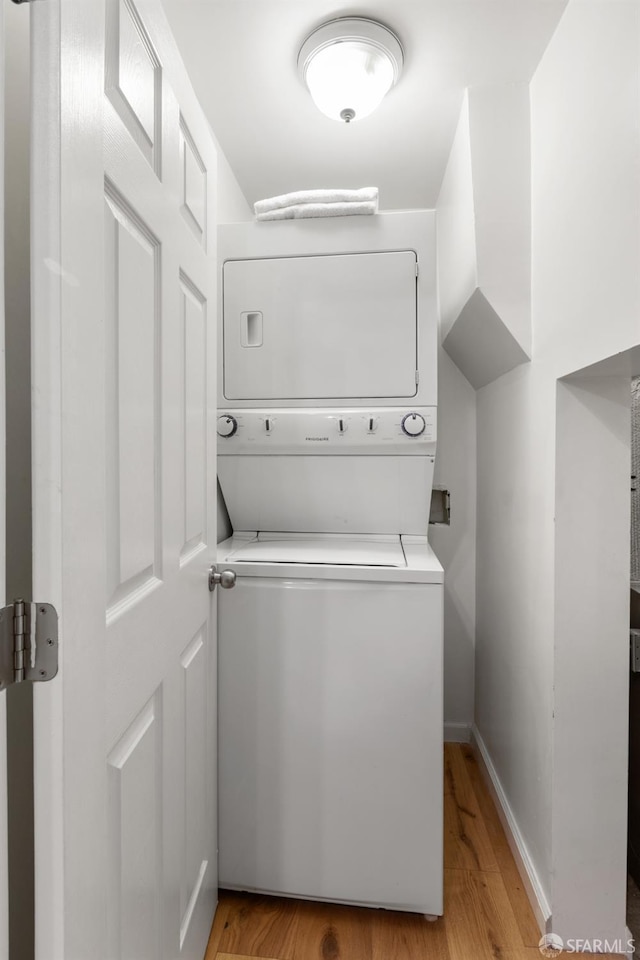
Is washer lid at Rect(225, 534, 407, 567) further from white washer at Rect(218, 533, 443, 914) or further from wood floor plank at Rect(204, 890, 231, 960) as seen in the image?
wood floor plank at Rect(204, 890, 231, 960)

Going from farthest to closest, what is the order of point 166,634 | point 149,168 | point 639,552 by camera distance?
point 639,552 → point 166,634 → point 149,168

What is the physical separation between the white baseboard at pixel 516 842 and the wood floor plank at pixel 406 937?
29 cm

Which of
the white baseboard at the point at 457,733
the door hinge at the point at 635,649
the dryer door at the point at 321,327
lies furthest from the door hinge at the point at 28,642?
the white baseboard at the point at 457,733

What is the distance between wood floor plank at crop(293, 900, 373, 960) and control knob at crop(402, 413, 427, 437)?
1521 mm

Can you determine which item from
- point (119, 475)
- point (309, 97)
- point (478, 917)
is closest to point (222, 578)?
point (119, 475)

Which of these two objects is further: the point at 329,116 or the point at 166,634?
the point at 329,116

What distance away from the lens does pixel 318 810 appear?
1473mm

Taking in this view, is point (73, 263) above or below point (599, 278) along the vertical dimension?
below

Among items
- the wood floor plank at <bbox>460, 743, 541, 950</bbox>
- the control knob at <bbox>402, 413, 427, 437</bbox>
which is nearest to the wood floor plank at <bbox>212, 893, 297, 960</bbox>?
the wood floor plank at <bbox>460, 743, 541, 950</bbox>

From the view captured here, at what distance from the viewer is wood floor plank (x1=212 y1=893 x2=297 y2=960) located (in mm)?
1385

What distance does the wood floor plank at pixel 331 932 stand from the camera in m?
1.38

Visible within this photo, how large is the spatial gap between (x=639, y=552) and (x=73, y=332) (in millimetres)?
1889

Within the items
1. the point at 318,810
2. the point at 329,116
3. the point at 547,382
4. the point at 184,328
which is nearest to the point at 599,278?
the point at 547,382

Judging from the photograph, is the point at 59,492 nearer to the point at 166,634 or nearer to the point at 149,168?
the point at 166,634
